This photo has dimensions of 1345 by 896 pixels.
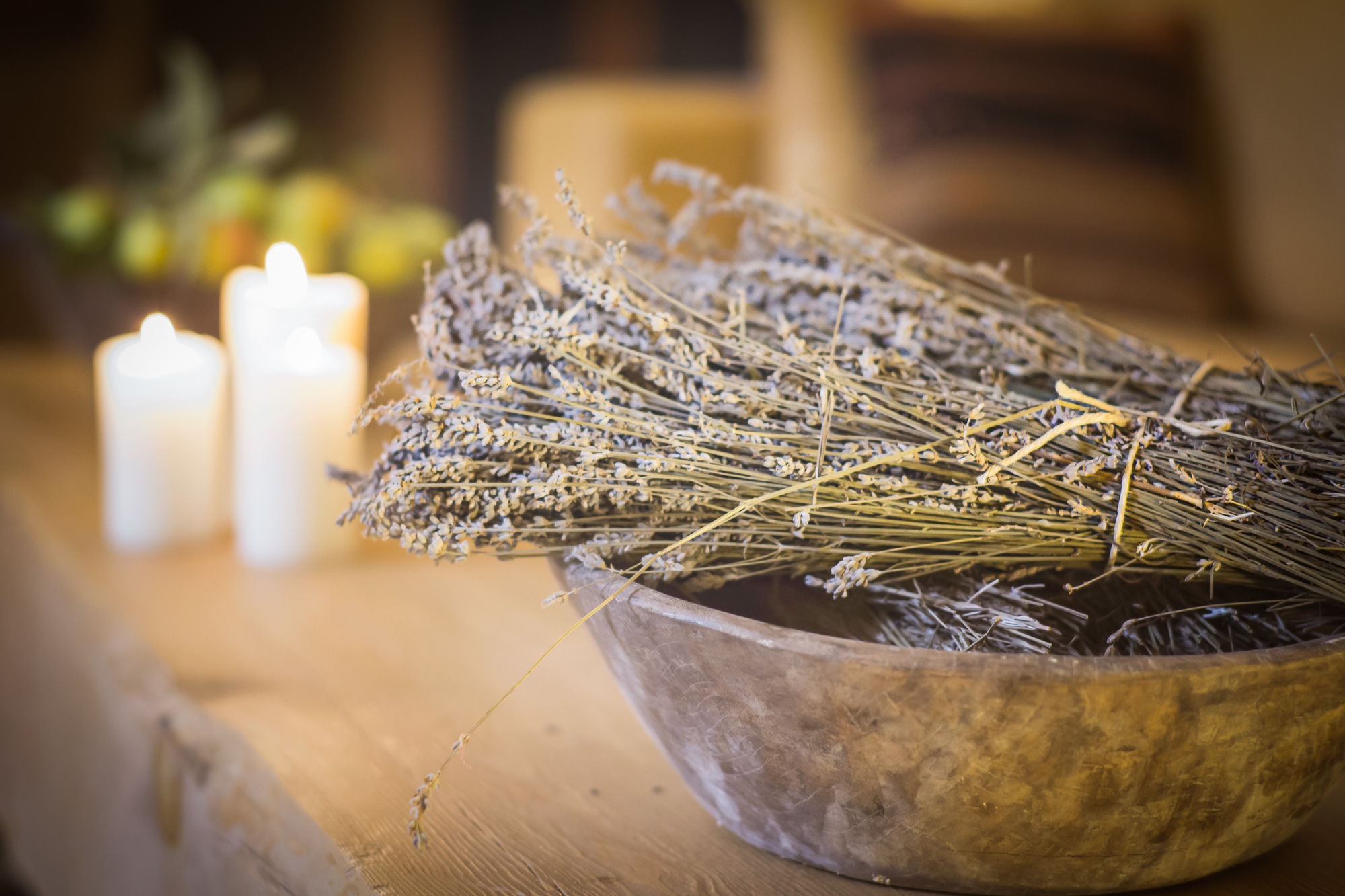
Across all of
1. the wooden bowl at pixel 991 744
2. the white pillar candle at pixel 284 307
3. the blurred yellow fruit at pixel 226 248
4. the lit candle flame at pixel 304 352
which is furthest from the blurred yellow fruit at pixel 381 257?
the wooden bowl at pixel 991 744

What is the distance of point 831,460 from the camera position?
0.47m

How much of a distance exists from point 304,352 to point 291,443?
80 millimetres

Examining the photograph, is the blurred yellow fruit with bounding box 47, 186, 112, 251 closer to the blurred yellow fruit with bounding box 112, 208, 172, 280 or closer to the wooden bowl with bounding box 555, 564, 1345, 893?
the blurred yellow fruit with bounding box 112, 208, 172, 280

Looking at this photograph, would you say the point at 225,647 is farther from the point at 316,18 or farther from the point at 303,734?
the point at 316,18

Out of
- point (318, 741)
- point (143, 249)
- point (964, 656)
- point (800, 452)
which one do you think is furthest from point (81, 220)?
point (964, 656)

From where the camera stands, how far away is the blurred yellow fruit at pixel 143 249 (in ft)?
3.89

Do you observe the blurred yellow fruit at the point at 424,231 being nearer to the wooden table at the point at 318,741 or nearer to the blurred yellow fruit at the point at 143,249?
the blurred yellow fruit at the point at 143,249

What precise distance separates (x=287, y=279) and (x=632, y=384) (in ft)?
1.72

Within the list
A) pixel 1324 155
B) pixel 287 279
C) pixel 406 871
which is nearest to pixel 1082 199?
pixel 1324 155

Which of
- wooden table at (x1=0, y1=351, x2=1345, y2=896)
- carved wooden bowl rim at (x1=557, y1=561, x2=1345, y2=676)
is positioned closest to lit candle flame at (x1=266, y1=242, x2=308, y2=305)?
wooden table at (x1=0, y1=351, x2=1345, y2=896)

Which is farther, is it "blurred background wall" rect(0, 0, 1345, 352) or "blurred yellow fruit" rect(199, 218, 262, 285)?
"blurred background wall" rect(0, 0, 1345, 352)

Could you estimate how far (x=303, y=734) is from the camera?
0.62m

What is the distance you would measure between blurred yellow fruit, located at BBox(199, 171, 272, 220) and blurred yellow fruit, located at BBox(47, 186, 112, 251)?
12 centimetres

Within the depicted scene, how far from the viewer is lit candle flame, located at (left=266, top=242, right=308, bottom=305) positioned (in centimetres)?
88
